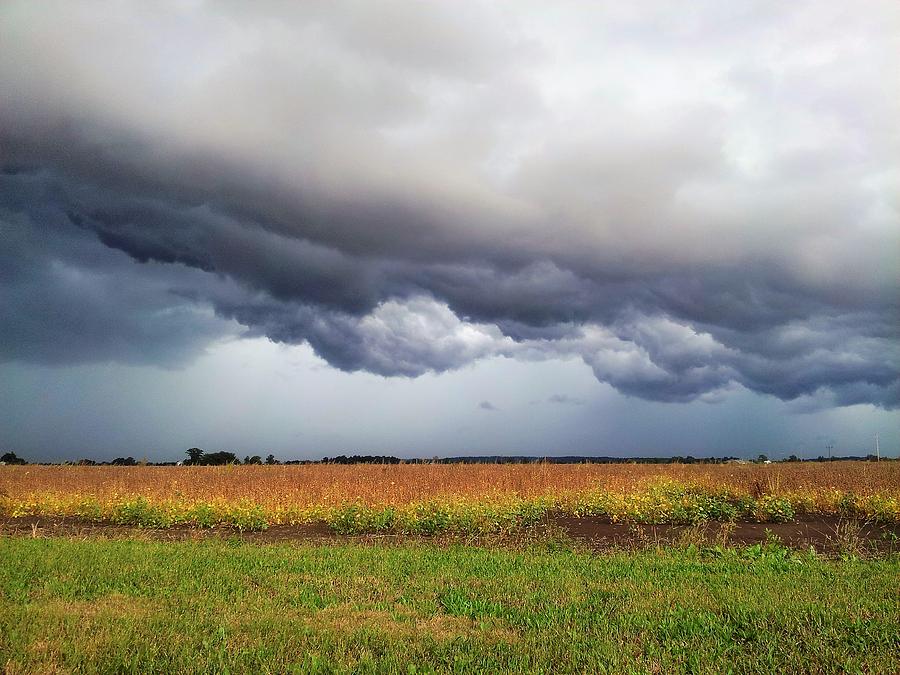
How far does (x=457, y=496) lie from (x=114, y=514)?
31.2ft

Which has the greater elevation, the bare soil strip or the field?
the field

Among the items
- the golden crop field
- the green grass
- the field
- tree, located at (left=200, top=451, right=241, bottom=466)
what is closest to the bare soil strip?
the field

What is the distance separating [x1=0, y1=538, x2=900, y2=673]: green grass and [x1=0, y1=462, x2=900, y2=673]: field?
0.03 meters

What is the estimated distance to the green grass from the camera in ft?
17.8

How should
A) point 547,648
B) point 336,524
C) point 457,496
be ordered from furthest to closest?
point 457,496, point 336,524, point 547,648

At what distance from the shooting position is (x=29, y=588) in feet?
26.3

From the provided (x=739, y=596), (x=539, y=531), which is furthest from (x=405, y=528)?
(x=739, y=596)

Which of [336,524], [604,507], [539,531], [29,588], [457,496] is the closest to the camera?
[29,588]

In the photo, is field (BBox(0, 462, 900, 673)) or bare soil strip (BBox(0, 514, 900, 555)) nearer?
field (BBox(0, 462, 900, 673))

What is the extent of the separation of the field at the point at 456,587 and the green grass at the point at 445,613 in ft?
0.10

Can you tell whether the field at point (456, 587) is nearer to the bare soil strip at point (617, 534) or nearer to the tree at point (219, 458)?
the bare soil strip at point (617, 534)

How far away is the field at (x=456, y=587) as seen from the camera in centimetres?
553

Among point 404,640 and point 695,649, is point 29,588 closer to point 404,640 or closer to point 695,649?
point 404,640

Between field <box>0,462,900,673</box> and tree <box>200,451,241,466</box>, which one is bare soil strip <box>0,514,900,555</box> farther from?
tree <box>200,451,241,466</box>
